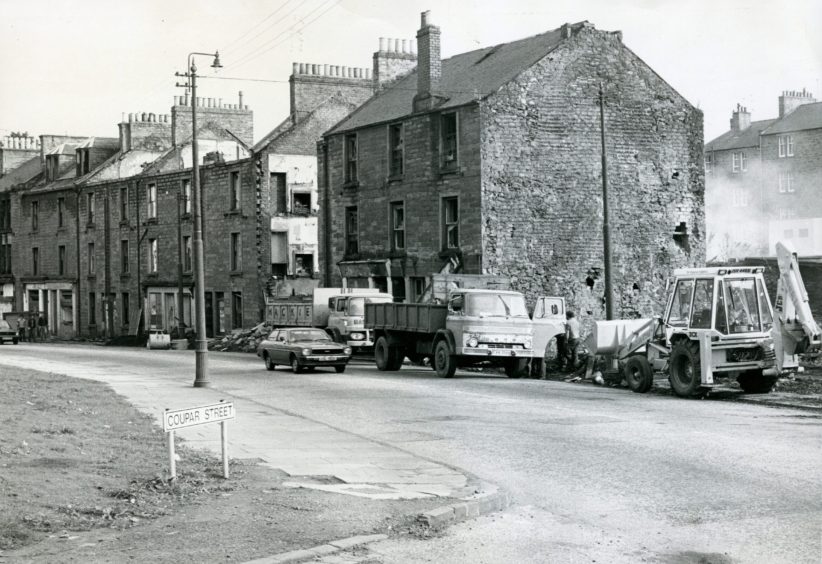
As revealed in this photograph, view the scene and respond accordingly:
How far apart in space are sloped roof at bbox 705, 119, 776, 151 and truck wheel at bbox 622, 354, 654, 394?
61.9 m

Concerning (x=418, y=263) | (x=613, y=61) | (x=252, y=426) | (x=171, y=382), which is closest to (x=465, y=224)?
(x=418, y=263)

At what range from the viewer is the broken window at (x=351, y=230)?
44656mm

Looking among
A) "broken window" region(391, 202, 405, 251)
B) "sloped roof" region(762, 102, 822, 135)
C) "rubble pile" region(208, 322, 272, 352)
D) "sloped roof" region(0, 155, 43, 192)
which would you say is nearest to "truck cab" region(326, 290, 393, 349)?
"broken window" region(391, 202, 405, 251)

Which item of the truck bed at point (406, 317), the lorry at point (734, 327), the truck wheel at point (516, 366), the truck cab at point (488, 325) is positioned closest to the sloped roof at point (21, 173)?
the truck bed at point (406, 317)

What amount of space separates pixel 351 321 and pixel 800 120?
49077mm

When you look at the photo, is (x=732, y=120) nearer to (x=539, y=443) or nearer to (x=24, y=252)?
(x=24, y=252)

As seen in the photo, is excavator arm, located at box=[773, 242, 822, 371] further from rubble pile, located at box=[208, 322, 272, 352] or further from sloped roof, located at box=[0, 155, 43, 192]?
sloped roof, located at box=[0, 155, 43, 192]

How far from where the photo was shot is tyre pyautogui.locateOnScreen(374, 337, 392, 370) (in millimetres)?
30719

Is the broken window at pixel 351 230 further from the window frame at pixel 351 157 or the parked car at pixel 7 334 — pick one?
the parked car at pixel 7 334

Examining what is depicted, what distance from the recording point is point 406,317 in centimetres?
2944

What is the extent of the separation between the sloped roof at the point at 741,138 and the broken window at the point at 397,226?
47.1 meters

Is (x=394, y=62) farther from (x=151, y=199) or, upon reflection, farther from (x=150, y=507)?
(x=150, y=507)

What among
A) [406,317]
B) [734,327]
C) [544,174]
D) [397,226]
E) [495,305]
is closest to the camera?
[734,327]

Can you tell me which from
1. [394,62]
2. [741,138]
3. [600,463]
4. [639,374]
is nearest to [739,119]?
[741,138]
